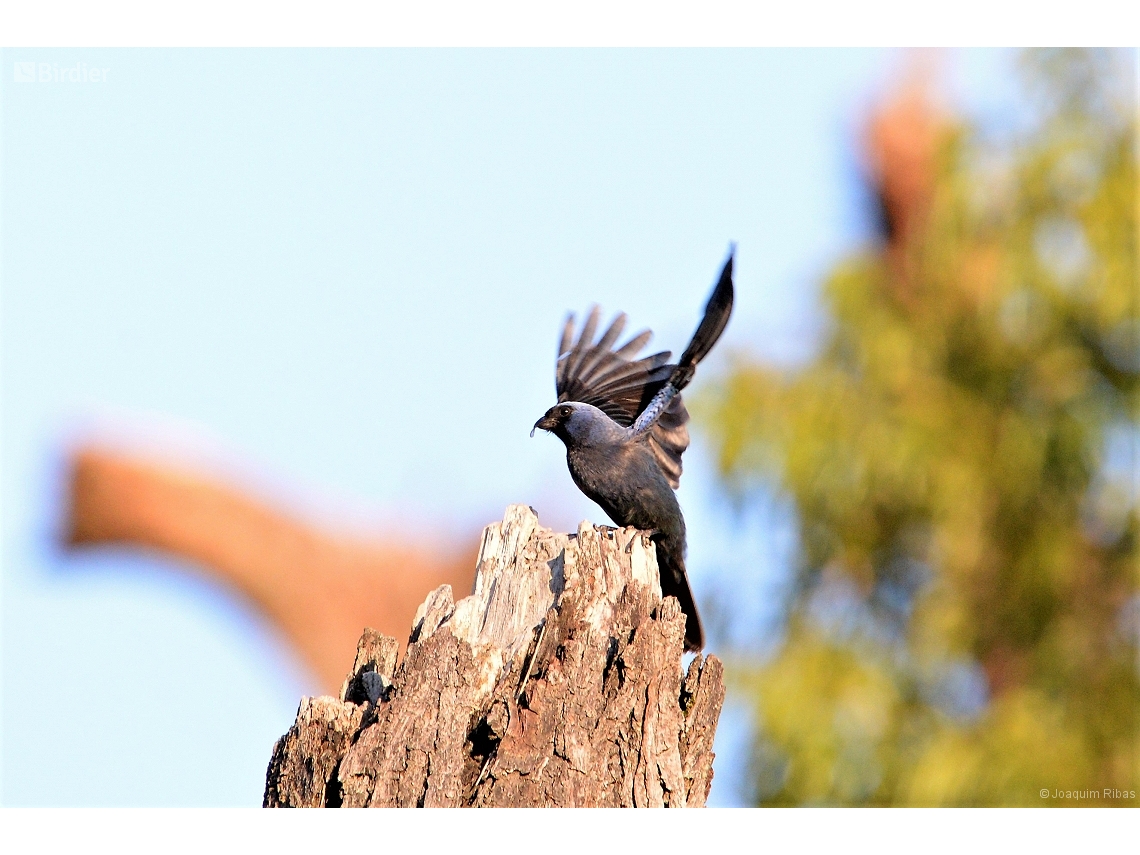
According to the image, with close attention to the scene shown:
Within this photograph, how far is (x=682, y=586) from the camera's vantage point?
6.55 m

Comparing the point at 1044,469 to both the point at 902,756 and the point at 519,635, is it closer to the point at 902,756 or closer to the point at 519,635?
the point at 902,756

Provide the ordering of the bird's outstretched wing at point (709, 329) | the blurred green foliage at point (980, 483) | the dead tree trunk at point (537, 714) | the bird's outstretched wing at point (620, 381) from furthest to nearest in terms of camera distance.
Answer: the blurred green foliage at point (980, 483) → the bird's outstretched wing at point (620, 381) → the bird's outstretched wing at point (709, 329) → the dead tree trunk at point (537, 714)

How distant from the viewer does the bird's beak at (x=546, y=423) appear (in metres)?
6.29

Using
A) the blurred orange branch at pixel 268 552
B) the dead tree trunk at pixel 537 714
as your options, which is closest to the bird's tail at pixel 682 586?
the dead tree trunk at pixel 537 714

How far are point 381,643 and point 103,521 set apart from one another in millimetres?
12128

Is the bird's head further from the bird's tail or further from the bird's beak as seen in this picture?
the bird's tail

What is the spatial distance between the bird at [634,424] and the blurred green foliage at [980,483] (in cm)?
314

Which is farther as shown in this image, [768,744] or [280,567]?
[280,567]

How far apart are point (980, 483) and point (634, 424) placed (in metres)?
4.48

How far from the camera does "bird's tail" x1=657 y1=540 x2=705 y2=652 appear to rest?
6453mm

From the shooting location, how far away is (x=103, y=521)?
15.8m

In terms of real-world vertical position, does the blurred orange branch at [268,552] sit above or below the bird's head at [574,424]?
above

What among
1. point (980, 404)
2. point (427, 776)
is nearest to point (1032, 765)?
point (980, 404)

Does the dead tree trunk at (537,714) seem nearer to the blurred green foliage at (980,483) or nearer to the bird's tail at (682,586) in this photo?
the bird's tail at (682,586)
